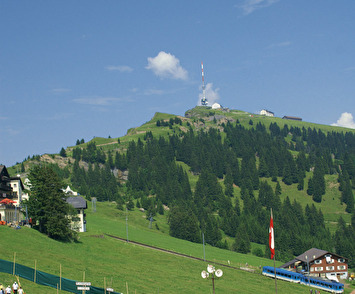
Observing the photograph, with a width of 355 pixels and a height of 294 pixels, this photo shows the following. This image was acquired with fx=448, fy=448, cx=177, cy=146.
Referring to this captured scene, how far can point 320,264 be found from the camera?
366 feet

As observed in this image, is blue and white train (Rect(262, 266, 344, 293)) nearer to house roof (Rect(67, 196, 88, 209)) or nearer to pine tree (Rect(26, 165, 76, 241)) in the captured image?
pine tree (Rect(26, 165, 76, 241))

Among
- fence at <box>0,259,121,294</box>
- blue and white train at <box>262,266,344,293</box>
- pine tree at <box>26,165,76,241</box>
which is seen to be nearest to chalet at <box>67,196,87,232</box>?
pine tree at <box>26,165,76,241</box>

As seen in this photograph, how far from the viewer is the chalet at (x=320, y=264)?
353 ft

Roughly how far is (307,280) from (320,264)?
23821mm

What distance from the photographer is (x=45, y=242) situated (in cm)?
7081

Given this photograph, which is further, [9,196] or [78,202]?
[78,202]

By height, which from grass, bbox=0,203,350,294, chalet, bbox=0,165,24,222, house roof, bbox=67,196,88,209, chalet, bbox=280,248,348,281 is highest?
chalet, bbox=0,165,24,222

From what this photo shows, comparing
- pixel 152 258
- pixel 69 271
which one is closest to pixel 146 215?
pixel 152 258

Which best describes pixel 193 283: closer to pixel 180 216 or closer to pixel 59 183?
pixel 59 183

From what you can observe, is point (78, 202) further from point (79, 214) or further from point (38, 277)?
point (38, 277)

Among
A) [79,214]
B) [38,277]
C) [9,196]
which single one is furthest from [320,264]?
[38,277]

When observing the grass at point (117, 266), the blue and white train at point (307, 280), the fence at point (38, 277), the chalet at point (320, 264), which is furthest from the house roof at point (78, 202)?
the fence at point (38, 277)

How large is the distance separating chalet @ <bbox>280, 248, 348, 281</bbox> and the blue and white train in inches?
461

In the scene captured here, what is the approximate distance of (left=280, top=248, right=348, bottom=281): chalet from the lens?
107500 mm
